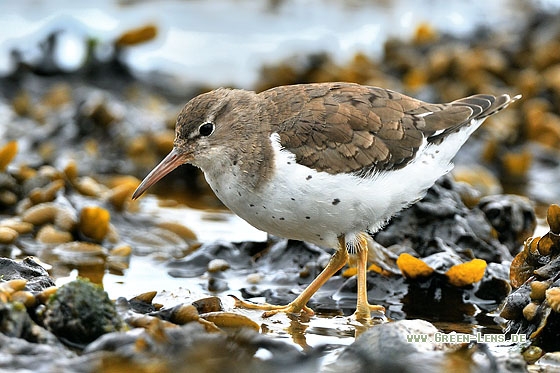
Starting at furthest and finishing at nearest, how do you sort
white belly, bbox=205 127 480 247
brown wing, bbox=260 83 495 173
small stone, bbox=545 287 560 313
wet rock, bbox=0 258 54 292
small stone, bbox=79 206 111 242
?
small stone, bbox=79 206 111 242
brown wing, bbox=260 83 495 173
white belly, bbox=205 127 480 247
wet rock, bbox=0 258 54 292
small stone, bbox=545 287 560 313

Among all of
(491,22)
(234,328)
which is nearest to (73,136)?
(234,328)

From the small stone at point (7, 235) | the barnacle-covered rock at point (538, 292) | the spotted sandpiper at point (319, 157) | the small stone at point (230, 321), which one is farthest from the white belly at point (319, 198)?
the small stone at point (7, 235)

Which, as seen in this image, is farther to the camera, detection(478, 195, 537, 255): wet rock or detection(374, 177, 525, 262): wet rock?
detection(478, 195, 537, 255): wet rock

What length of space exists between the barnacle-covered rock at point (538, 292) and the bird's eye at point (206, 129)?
7.34ft

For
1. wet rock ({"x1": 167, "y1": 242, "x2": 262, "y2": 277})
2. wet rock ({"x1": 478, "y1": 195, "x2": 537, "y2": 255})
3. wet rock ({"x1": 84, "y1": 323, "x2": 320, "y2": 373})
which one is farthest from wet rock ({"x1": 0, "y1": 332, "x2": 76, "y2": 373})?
wet rock ({"x1": 478, "y1": 195, "x2": 537, "y2": 255})

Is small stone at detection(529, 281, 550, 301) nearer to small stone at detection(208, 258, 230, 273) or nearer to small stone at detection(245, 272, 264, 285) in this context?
small stone at detection(245, 272, 264, 285)

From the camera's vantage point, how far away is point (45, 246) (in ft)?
22.8

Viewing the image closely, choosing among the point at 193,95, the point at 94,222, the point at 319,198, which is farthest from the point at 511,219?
the point at 193,95

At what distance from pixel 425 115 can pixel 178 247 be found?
2.57m

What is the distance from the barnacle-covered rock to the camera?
188 inches

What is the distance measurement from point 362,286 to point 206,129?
5.09 ft

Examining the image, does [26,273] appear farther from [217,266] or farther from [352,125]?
[352,125]

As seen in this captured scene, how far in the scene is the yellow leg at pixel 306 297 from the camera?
5742 mm

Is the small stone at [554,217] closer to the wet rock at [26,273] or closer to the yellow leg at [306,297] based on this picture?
the yellow leg at [306,297]
